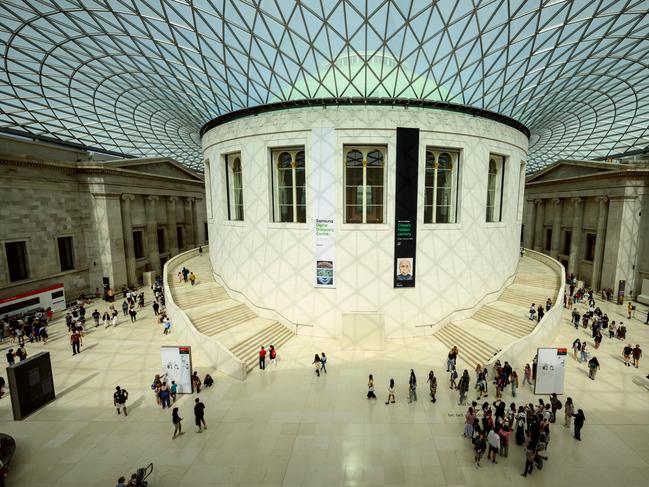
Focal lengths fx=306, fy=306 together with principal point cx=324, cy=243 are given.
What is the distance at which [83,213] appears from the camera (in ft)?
90.6

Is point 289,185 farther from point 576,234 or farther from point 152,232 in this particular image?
point 576,234

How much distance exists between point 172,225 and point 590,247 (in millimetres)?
48497

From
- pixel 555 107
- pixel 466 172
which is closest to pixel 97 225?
pixel 466 172

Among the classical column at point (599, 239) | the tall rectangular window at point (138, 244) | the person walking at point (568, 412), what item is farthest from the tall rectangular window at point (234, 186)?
the classical column at point (599, 239)

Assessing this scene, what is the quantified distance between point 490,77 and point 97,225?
34695 mm

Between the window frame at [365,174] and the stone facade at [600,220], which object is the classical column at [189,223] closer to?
the window frame at [365,174]

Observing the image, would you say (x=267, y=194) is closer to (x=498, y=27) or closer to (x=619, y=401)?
(x=498, y=27)

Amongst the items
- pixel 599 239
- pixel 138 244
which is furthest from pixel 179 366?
pixel 599 239

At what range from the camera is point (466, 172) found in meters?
20.0

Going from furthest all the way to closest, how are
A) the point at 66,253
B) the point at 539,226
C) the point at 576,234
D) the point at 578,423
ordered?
the point at 539,226
the point at 576,234
the point at 66,253
the point at 578,423

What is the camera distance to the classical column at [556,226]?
37.2m

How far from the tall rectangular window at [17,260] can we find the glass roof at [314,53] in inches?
493

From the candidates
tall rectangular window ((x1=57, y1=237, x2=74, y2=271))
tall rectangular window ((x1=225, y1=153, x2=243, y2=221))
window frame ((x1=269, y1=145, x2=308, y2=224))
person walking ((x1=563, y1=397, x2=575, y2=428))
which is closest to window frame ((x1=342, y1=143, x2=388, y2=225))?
window frame ((x1=269, y1=145, x2=308, y2=224))

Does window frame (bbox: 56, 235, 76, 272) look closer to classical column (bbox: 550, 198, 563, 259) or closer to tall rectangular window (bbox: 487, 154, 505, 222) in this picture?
tall rectangular window (bbox: 487, 154, 505, 222)
